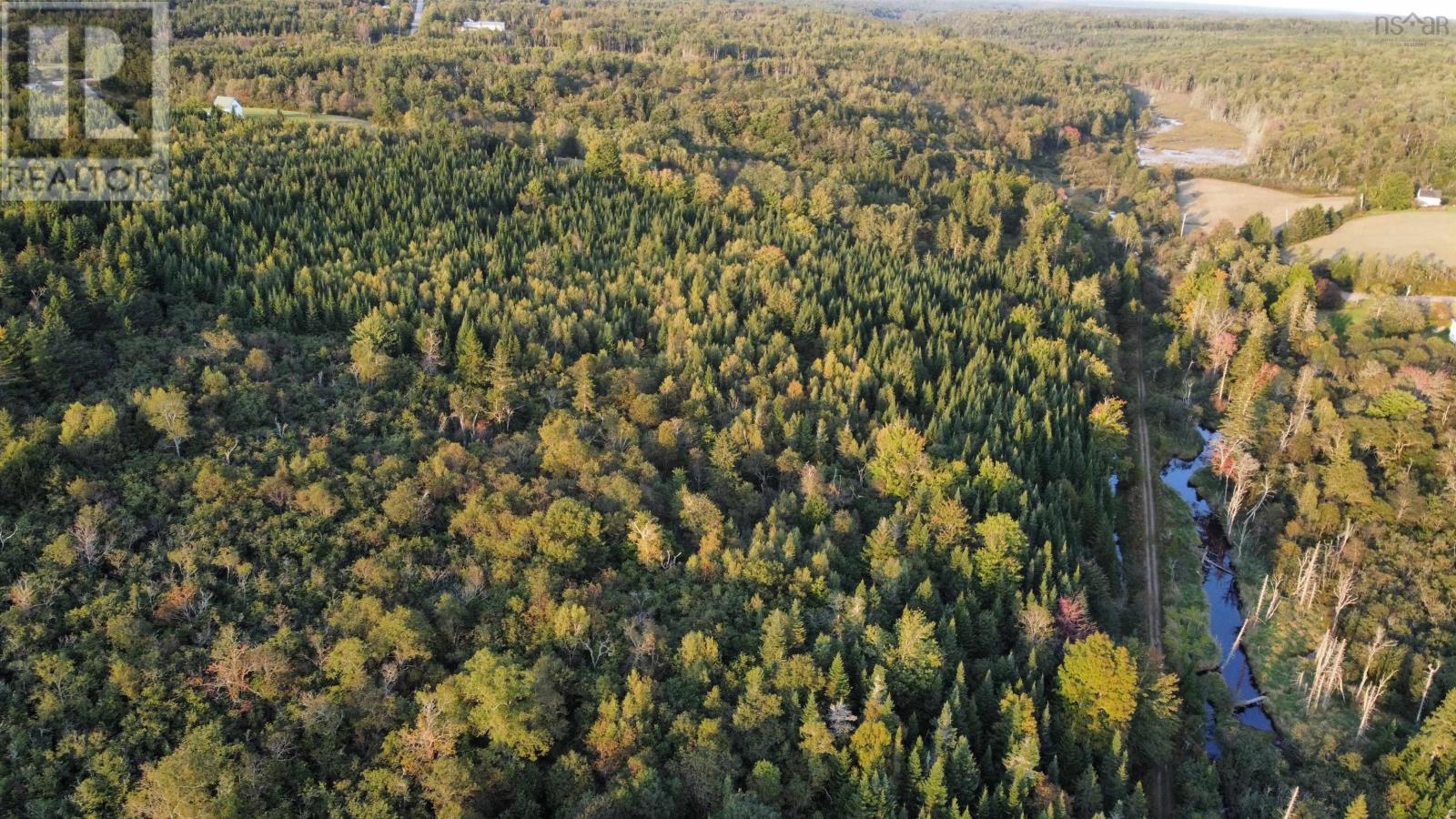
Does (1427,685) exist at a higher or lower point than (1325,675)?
higher

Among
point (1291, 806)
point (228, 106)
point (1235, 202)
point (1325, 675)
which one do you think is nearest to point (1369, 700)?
point (1325, 675)

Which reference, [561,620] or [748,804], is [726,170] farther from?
[748,804]

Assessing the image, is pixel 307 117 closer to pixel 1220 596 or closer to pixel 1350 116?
pixel 1220 596

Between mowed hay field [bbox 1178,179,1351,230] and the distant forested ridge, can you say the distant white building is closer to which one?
the distant forested ridge

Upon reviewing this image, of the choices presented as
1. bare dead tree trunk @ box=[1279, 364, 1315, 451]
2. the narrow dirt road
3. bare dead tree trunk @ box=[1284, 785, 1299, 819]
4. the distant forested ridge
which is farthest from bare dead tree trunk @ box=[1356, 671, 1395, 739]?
bare dead tree trunk @ box=[1279, 364, 1315, 451]

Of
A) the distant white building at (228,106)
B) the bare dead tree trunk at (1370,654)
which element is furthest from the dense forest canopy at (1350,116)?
the distant white building at (228,106)

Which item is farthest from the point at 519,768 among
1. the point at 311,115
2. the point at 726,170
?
the point at 311,115

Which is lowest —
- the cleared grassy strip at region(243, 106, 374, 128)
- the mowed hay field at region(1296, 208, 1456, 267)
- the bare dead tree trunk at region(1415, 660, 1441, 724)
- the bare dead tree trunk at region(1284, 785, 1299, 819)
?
the bare dead tree trunk at region(1284, 785, 1299, 819)
